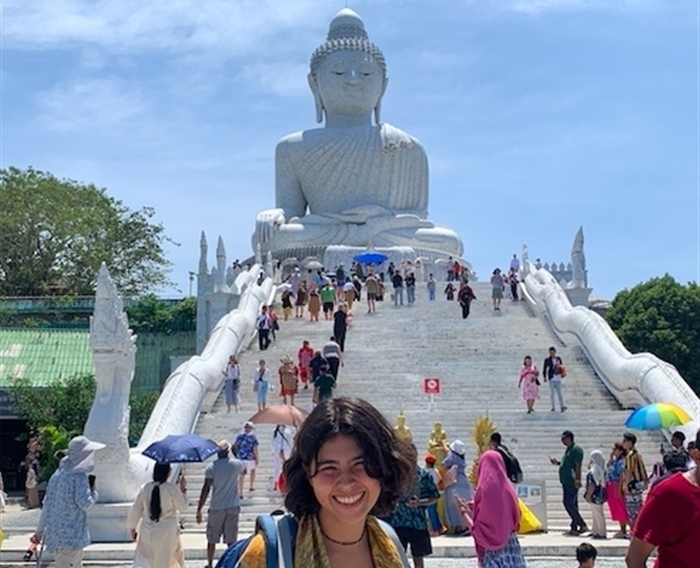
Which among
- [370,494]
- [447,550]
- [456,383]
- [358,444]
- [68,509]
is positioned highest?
[456,383]

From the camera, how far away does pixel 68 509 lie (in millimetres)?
7703

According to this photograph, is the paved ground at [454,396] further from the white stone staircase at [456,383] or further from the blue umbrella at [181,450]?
the blue umbrella at [181,450]

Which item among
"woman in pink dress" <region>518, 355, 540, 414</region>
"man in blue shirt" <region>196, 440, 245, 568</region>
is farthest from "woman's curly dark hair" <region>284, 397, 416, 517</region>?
"woman in pink dress" <region>518, 355, 540, 414</region>

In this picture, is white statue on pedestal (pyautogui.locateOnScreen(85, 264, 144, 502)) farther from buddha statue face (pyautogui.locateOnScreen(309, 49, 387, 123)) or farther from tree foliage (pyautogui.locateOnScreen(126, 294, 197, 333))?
buddha statue face (pyautogui.locateOnScreen(309, 49, 387, 123))

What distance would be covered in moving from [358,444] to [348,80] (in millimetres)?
37048

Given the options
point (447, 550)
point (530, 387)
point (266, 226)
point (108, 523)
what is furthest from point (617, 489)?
point (266, 226)

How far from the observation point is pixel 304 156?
3897 cm

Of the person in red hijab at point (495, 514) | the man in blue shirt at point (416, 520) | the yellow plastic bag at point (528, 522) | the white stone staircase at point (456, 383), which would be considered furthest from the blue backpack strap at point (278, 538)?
the white stone staircase at point (456, 383)

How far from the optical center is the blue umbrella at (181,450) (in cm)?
974

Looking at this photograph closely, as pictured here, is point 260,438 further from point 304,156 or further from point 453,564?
point 304,156

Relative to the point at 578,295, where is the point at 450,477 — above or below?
below

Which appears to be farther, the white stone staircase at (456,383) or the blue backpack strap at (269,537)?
the white stone staircase at (456,383)

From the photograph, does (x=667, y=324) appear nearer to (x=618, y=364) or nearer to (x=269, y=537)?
(x=618, y=364)

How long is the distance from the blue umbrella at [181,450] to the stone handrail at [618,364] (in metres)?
6.75
